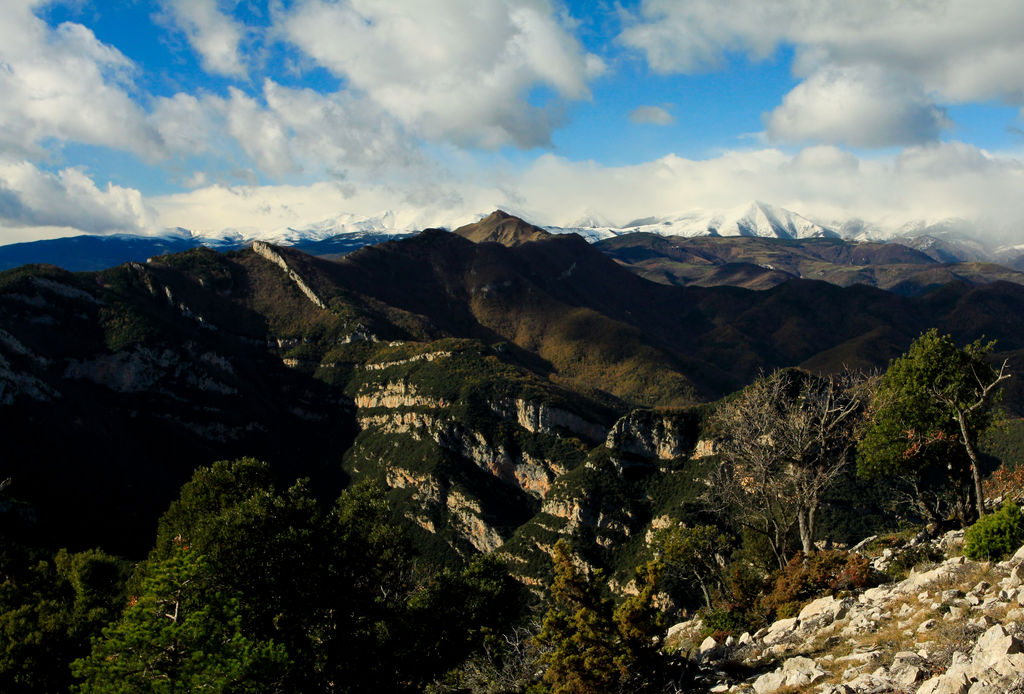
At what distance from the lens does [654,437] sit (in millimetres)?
143000

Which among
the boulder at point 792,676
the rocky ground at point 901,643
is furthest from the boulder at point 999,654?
the boulder at point 792,676

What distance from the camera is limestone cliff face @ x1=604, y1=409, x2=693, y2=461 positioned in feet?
465

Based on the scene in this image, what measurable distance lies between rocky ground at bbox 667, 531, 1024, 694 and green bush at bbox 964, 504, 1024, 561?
2.46ft

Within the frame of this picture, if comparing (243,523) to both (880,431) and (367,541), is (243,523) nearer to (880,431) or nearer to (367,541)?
(367,541)

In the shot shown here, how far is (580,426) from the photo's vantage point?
169 meters

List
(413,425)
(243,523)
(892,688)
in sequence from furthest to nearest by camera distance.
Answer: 1. (413,425)
2. (243,523)
3. (892,688)

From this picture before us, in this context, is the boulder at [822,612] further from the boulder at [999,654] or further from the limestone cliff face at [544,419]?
the limestone cliff face at [544,419]

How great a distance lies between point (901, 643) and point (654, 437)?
12792 centimetres

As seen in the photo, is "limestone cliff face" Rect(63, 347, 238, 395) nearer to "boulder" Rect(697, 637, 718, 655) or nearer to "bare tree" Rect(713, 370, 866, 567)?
"bare tree" Rect(713, 370, 866, 567)

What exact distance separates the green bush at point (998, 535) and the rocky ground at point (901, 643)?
2.46 feet

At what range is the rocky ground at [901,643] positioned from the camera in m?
13.6

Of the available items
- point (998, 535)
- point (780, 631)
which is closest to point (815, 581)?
point (780, 631)

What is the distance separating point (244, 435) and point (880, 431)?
610ft

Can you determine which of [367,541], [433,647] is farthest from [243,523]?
[433,647]
